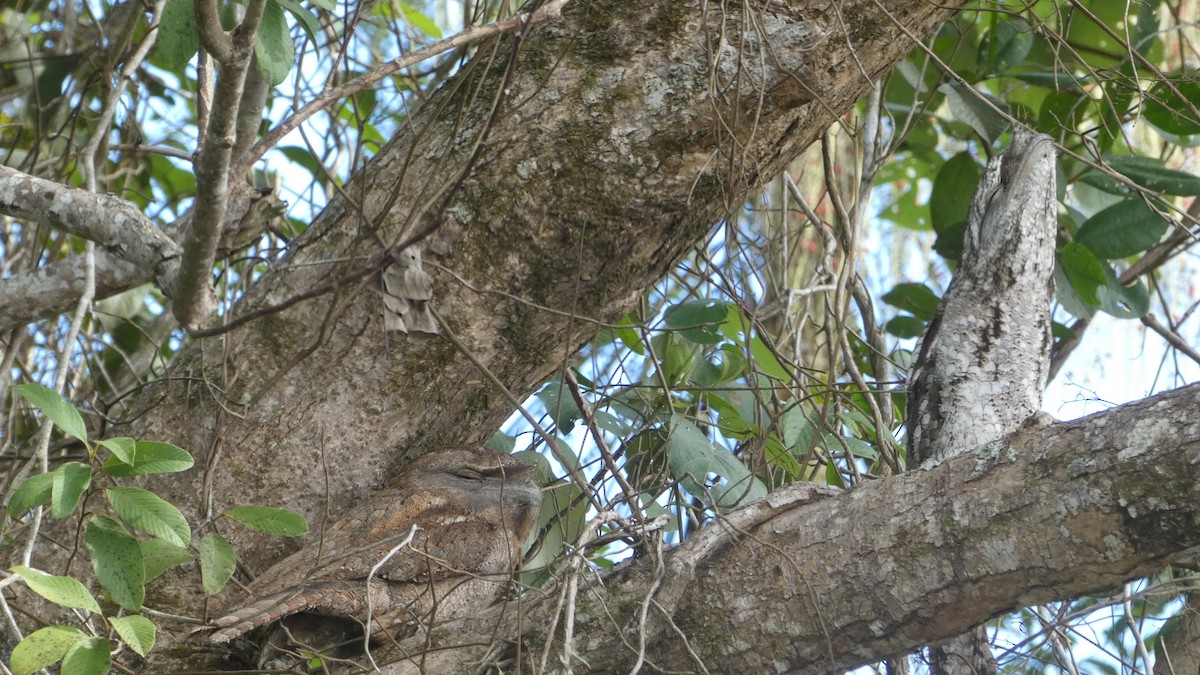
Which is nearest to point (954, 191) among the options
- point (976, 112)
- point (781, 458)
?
point (976, 112)

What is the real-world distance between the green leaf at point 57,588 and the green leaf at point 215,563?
0.17 meters

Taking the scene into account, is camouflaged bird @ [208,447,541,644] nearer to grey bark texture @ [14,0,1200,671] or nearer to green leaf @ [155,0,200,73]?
grey bark texture @ [14,0,1200,671]

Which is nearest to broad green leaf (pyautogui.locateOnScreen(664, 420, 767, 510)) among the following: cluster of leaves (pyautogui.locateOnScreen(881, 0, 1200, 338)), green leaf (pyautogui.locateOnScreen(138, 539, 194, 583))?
green leaf (pyautogui.locateOnScreen(138, 539, 194, 583))

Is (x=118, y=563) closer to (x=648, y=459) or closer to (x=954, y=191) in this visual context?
(x=648, y=459)

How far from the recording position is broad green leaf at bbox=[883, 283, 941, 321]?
2.84m

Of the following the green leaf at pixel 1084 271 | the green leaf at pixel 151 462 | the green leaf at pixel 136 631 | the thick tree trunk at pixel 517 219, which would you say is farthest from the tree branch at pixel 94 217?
the green leaf at pixel 1084 271

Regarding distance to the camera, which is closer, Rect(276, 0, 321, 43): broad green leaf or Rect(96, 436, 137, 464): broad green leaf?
Rect(96, 436, 137, 464): broad green leaf

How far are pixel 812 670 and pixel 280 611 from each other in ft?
2.65

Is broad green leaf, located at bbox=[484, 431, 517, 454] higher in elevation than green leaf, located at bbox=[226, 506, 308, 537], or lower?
higher

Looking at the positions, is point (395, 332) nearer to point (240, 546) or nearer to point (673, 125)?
point (240, 546)

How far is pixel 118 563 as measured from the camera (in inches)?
53.4

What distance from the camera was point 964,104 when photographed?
2.64m

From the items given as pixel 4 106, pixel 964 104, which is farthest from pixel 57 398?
pixel 4 106

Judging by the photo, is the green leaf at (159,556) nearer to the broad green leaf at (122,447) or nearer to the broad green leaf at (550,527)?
the broad green leaf at (122,447)
